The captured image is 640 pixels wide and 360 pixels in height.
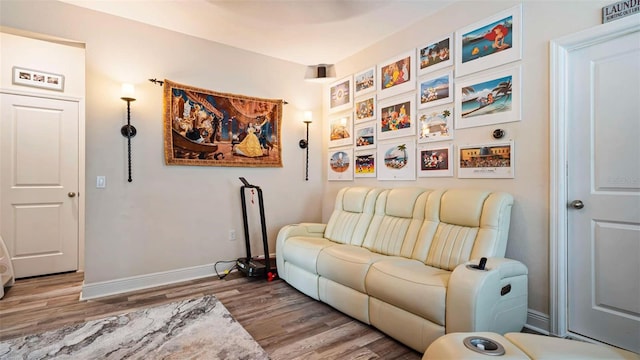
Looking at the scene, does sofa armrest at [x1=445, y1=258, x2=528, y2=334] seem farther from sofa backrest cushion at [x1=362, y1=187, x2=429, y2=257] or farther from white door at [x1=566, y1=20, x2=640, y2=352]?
sofa backrest cushion at [x1=362, y1=187, x2=429, y2=257]

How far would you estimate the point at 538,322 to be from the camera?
2.15 m

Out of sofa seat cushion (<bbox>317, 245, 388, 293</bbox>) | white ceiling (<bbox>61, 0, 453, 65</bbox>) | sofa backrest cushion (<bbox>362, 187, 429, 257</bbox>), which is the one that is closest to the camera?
sofa seat cushion (<bbox>317, 245, 388, 293</bbox>)

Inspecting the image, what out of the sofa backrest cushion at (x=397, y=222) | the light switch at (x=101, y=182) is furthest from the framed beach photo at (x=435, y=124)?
the light switch at (x=101, y=182)

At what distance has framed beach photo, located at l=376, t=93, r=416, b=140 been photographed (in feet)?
10.1

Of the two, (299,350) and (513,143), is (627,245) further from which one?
(299,350)

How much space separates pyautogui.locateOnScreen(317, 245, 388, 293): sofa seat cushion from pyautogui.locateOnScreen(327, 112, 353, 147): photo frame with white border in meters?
1.64

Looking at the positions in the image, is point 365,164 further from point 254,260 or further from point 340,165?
point 254,260

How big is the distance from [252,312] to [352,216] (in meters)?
1.36

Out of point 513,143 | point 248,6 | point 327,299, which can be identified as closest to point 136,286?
point 327,299

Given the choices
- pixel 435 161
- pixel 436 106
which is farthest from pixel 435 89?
pixel 435 161

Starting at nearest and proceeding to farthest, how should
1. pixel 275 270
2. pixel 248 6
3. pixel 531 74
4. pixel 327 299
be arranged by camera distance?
pixel 531 74
pixel 327 299
pixel 248 6
pixel 275 270

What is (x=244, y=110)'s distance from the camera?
12.0 feet

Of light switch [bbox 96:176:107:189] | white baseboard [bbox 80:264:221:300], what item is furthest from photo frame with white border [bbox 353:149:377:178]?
light switch [bbox 96:176:107:189]

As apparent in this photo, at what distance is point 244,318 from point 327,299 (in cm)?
69
